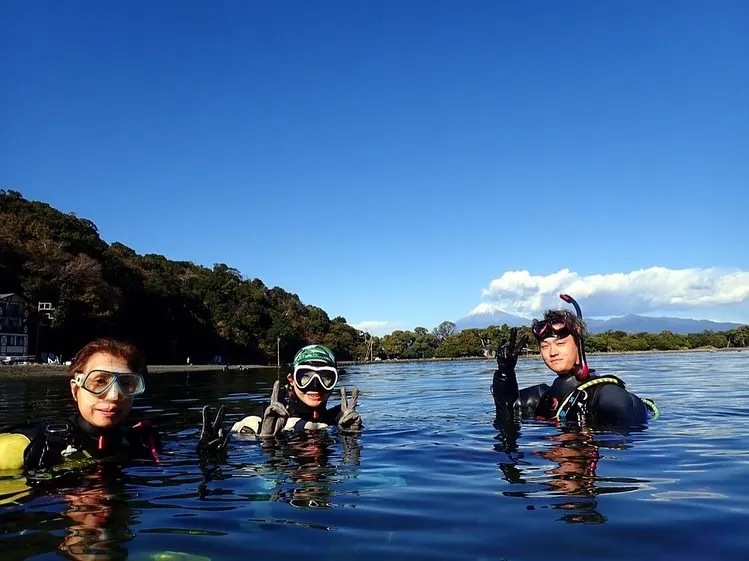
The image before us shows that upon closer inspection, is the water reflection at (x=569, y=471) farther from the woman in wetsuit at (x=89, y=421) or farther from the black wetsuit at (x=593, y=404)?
the woman in wetsuit at (x=89, y=421)

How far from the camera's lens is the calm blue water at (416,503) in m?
2.98

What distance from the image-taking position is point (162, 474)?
16.0 feet

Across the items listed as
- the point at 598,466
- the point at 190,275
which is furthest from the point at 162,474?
the point at 190,275

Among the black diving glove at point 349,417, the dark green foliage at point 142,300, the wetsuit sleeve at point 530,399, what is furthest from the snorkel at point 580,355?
the dark green foliage at point 142,300

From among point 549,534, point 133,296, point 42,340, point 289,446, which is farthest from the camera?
point 133,296

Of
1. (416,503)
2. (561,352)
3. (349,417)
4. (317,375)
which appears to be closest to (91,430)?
(317,375)

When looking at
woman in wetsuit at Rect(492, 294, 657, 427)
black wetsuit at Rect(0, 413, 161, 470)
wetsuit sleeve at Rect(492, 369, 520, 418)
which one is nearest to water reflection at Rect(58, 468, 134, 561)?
black wetsuit at Rect(0, 413, 161, 470)

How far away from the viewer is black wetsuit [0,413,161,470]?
4422mm

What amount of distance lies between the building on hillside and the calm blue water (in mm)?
51790

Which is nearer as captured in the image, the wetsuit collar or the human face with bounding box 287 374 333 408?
the wetsuit collar

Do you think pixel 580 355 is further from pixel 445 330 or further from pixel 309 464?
pixel 445 330

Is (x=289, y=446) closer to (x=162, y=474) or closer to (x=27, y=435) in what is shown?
(x=162, y=474)

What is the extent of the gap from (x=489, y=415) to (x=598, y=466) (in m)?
4.42

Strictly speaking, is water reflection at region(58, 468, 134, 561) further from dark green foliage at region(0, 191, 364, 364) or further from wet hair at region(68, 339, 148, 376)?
dark green foliage at region(0, 191, 364, 364)
